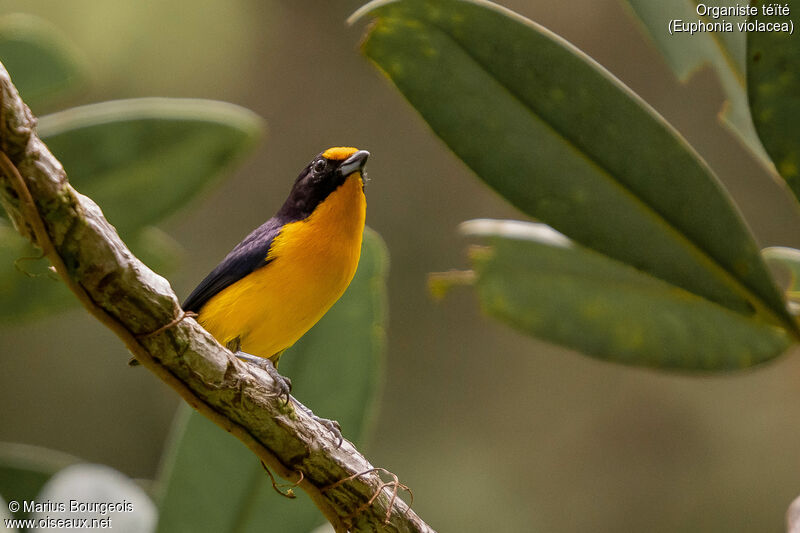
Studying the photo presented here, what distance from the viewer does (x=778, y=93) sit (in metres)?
1.28

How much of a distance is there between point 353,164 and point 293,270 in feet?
1.02

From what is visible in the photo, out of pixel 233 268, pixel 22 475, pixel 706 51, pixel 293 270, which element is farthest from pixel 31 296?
pixel 706 51

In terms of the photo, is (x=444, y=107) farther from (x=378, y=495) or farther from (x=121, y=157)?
(x=121, y=157)

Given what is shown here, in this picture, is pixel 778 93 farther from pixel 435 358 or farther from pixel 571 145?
pixel 435 358

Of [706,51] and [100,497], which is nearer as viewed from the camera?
[706,51]

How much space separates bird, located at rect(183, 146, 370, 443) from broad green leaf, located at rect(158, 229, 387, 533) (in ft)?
0.22

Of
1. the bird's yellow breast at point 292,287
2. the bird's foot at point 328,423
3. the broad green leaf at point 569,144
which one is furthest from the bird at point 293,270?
the broad green leaf at point 569,144

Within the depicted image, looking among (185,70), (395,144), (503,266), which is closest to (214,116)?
(503,266)

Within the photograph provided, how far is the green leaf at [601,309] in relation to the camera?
171 cm

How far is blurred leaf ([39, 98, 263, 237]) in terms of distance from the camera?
1.95m

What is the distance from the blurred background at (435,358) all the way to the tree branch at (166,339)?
4165mm

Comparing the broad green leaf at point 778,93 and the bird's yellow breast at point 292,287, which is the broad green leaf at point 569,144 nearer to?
the broad green leaf at point 778,93

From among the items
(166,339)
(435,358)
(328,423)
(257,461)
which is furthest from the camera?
(435,358)

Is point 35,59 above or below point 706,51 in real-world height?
above
